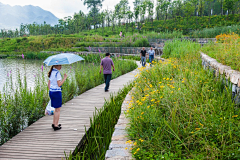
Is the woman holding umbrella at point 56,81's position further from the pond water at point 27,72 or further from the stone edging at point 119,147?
the pond water at point 27,72

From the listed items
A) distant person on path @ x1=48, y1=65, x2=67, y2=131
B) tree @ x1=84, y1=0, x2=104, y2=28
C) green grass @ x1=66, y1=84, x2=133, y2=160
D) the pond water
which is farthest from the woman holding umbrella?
tree @ x1=84, y1=0, x2=104, y2=28

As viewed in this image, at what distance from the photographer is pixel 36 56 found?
74.1ft

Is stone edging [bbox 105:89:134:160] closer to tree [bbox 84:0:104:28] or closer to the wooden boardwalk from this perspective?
the wooden boardwalk

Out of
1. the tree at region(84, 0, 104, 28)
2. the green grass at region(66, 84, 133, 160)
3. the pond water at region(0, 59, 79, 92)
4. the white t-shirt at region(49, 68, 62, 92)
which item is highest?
the tree at region(84, 0, 104, 28)

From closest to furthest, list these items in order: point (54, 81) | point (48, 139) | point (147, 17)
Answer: point (48, 139) → point (54, 81) → point (147, 17)

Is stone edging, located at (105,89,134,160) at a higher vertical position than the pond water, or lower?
lower

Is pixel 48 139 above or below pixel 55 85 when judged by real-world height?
below

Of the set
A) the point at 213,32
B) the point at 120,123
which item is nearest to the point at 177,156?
the point at 120,123

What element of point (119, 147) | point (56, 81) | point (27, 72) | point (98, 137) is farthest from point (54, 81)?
point (27, 72)

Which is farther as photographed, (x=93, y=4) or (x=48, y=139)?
(x=93, y=4)

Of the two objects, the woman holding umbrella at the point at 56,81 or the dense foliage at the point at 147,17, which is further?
the dense foliage at the point at 147,17

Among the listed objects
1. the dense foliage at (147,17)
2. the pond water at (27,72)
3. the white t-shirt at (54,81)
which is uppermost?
Answer: the dense foliage at (147,17)

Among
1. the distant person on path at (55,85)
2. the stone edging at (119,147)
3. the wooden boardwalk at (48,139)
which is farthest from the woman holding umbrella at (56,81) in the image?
the stone edging at (119,147)

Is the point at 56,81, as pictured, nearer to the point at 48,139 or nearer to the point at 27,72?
the point at 48,139
